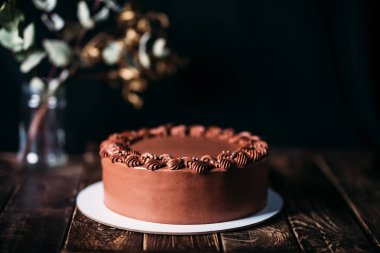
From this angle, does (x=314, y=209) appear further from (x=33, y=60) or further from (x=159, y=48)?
(x=33, y=60)

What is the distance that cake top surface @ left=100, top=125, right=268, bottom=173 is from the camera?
1.69m

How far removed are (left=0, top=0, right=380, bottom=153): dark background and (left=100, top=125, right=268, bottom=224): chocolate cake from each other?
0.83m

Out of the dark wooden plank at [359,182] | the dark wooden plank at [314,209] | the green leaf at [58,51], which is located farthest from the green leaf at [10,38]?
the dark wooden plank at [359,182]

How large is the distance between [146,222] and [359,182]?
0.85m

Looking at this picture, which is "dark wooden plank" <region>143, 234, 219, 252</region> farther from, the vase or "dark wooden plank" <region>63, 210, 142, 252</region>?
the vase

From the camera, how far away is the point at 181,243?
1601mm

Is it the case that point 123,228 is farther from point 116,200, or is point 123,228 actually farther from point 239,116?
point 239,116

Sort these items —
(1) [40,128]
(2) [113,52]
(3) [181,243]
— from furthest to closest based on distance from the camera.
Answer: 1. (1) [40,128]
2. (2) [113,52]
3. (3) [181,243]

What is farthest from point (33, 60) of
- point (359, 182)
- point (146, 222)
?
point (359, 182)

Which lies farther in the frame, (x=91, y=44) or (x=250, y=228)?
(x=91, y=44)

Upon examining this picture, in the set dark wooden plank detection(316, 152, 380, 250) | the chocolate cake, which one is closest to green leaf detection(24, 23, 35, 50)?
the chocolate cake

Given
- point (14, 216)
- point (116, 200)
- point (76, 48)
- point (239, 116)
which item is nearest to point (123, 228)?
point (116, 200)

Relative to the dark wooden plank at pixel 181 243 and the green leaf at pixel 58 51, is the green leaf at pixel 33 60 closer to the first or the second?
the green leaf at pixel 58 51

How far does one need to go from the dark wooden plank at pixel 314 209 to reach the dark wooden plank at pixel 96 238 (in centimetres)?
43
